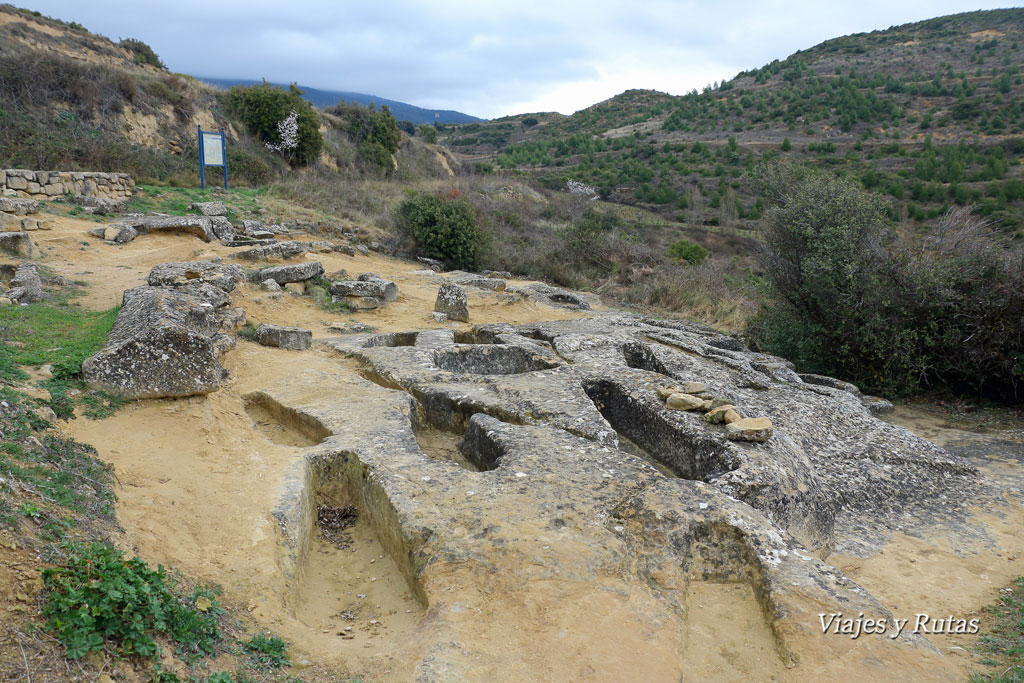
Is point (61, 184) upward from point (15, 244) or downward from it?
upward

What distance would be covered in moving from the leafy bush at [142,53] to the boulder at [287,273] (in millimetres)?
22566

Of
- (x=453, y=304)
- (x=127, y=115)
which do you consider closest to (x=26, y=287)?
(x=453, y=304)

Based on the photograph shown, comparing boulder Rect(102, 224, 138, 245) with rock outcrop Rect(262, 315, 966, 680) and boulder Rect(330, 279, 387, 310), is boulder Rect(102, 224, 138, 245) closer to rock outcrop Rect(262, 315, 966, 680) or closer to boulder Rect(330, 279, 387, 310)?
boulder Rect(330, 279, 387, 310)

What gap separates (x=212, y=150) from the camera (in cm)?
1788

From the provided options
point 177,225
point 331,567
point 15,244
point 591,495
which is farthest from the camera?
point 177,225

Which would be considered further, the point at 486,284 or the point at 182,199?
the point at 182,199

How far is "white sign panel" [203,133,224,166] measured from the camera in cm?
1766

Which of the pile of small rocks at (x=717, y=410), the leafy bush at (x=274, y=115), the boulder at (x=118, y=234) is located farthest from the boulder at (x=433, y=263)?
the leafy bush at (x=274, y=115)

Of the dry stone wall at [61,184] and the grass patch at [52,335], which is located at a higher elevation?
the dry stone wall at [61,184]

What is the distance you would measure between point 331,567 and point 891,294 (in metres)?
8.94

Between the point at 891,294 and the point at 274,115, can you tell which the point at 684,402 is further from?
the point at 274,115

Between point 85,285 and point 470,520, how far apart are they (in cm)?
764

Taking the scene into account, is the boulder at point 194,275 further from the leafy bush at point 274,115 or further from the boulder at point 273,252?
the leafy bush at point 274,115

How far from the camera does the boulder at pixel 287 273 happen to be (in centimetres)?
1038
